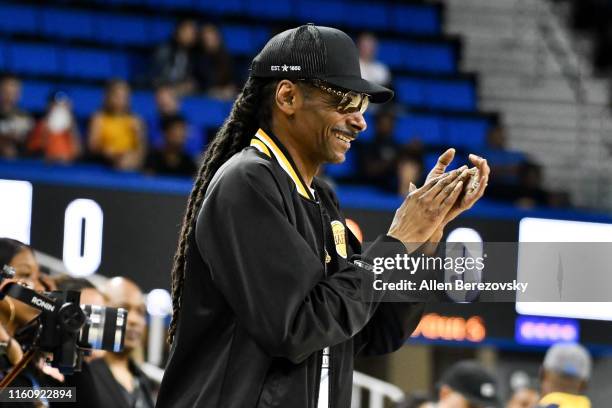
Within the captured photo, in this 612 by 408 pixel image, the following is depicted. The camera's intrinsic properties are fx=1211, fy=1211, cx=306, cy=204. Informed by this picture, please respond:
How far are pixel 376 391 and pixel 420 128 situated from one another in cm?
378

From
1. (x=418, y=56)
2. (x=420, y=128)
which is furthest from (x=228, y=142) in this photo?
(x=418, y=56)

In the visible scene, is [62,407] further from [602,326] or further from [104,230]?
[104,230]

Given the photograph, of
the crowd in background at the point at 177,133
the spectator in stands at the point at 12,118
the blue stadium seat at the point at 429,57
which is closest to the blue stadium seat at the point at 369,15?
the blue stadium seat at the point at 429,57

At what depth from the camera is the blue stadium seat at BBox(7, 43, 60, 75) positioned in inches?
391

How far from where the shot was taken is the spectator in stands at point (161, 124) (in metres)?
9.00

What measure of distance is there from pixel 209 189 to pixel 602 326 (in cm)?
119

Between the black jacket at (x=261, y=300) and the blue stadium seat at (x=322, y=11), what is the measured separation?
917 centimetres

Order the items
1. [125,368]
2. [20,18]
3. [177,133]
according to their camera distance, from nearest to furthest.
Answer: [125,368] → [177,133] → [20,18]

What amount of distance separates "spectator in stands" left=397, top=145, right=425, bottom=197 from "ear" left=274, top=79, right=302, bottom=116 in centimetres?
622

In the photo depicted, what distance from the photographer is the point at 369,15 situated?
39.6ft

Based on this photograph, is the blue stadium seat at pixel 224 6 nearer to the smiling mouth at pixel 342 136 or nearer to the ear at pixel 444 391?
the ear at pixel 444 391

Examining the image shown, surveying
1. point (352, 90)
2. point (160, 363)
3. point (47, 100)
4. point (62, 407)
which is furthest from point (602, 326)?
point (47, 100)

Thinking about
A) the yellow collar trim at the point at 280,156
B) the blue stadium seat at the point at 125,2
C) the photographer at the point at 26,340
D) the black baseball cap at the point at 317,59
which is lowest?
the photographer at the point at 26,340

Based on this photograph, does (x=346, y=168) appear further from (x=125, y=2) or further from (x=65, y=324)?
(x=65, y=324)
